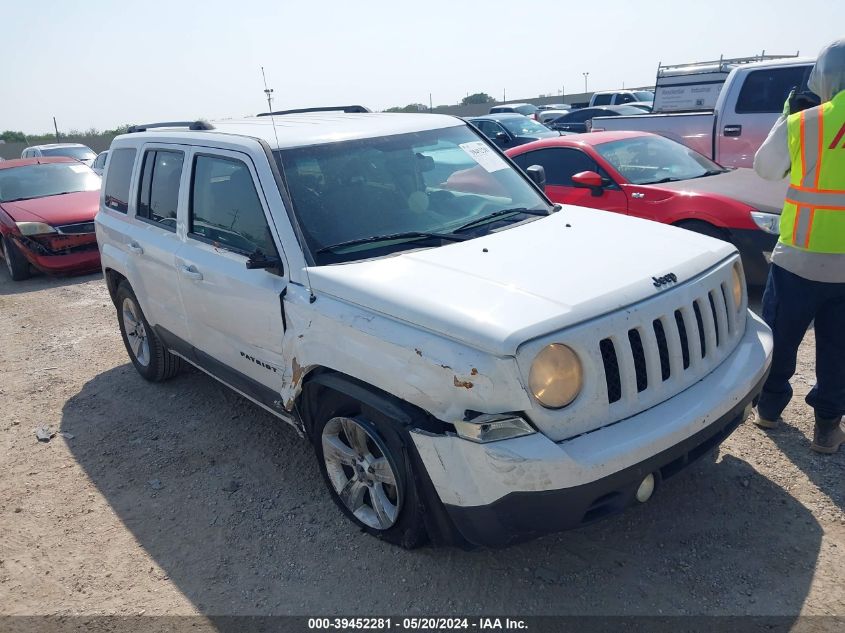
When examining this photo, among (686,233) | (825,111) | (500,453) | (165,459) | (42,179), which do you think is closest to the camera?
(500,453)

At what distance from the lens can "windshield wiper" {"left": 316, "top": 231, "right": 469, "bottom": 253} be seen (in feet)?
10.8

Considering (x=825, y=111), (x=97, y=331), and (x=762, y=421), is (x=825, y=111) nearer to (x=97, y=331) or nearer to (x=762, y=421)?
(x=762, y=421)

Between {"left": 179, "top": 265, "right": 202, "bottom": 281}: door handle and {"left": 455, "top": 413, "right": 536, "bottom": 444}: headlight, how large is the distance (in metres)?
2.15

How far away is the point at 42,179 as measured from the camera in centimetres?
1060

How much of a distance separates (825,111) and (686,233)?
33.0 inches

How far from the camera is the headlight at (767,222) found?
224 inches

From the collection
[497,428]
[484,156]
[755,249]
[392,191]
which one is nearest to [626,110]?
[755,249]

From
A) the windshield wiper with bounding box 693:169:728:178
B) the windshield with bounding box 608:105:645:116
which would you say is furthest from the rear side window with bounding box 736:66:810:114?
the windshield with bounding box 608:105:645:116

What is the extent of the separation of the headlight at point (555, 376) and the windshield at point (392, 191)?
1041mm

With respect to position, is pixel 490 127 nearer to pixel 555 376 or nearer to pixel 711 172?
pixel 711 172

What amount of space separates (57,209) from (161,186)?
6129 millimetres

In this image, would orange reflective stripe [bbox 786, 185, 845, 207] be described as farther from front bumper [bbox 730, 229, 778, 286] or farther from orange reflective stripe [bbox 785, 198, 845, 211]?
front bumper [bbox 730, 229, 778, 286]

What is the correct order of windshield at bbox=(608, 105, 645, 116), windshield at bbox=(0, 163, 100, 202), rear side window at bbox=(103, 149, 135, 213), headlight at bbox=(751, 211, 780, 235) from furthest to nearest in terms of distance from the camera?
windshield at bbox=(608, 105, 645, 116), windshield at bbox=(0, 163, 100, 202), headlight at bbox=(751, 211, 780, 235), rear side window at bbox=(103, 149, 135, 213)

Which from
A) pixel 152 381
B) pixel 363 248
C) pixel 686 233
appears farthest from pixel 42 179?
pixel 686 233
